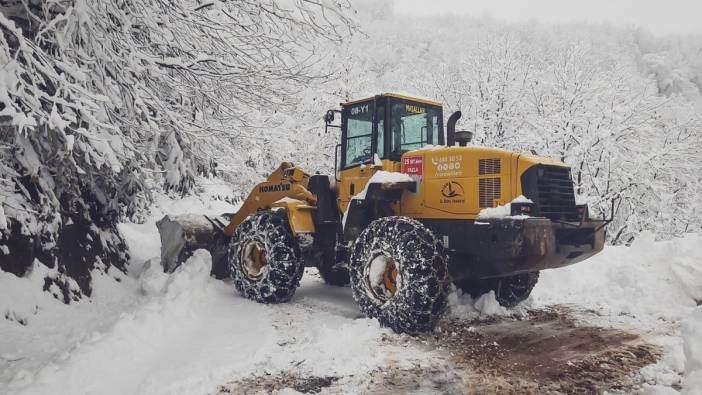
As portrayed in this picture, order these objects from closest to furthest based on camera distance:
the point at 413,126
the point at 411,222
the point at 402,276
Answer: the point at 402,276, the point at 411,222, the point at 413,126

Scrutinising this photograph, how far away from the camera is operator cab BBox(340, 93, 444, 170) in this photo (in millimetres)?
6730

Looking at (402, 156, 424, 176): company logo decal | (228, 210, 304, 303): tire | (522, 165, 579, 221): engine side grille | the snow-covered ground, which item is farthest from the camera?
(228, 210, 304, 303): tire

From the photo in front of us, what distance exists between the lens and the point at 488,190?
224 inches

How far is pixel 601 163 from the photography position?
64.9 feet

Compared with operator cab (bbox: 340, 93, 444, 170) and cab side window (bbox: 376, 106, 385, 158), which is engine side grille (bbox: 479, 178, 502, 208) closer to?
operator cab (bbox: 340, 93, 444, 170)

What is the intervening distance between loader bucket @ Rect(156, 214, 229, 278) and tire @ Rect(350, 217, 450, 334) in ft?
10.6

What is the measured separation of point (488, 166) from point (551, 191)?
742 mm

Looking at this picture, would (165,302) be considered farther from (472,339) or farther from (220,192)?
(220,192)

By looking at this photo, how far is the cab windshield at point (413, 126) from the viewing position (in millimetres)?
6762

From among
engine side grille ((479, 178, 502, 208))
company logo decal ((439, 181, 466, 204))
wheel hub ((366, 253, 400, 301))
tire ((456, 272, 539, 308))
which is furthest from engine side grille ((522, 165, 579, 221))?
wheel hub ((366, 253, 400, 301))

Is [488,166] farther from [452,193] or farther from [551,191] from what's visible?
[551,191]

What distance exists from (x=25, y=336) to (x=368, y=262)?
3.55 meters

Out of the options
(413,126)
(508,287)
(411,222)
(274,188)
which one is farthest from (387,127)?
(508,287)

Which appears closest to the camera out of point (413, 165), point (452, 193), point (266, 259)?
point (452, 193)
